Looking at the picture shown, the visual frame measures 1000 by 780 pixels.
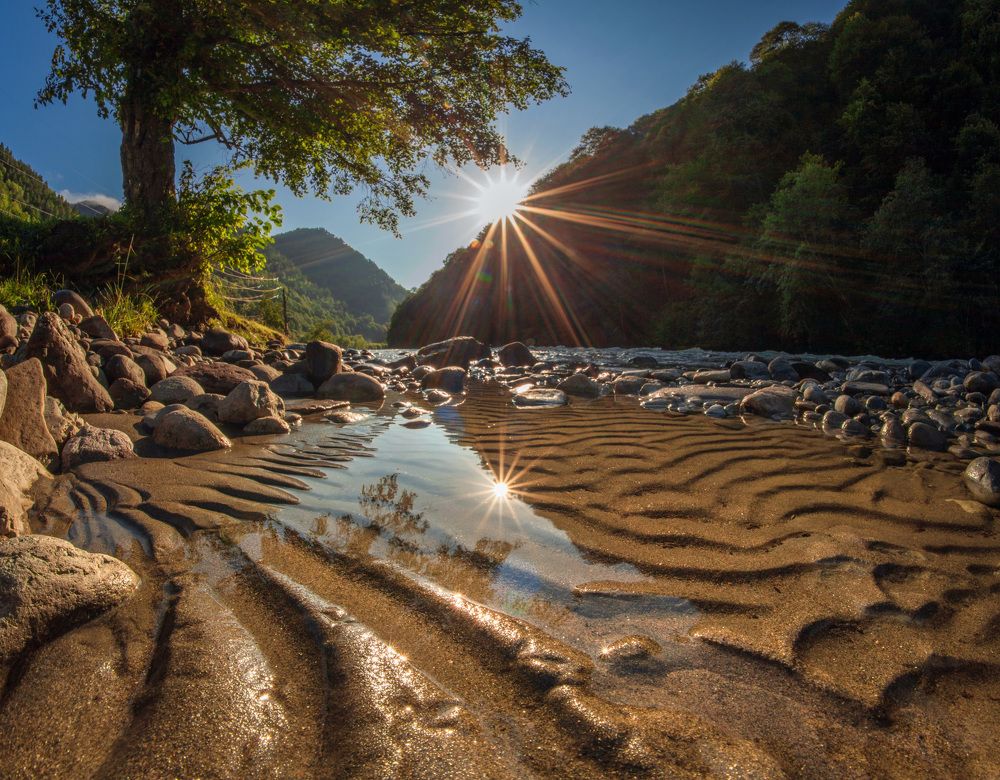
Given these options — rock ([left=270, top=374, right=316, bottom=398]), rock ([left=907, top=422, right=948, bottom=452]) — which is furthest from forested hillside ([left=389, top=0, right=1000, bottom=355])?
rock ([left=270, top=374, right=316, bottom=398])

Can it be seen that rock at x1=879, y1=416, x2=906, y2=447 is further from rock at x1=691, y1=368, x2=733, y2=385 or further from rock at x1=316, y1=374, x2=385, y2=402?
rock at x1=316, y1=374, x2=385, y2=402

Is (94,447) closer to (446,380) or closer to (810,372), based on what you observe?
(446,380)

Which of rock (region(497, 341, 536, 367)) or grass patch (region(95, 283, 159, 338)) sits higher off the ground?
grass patch (region(95, 283, 159, 338))

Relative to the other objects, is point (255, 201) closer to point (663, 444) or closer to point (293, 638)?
point (663, 444)

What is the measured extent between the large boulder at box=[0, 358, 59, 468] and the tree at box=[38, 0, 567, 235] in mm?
7003

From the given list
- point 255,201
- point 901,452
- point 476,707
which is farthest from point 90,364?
point 901,452

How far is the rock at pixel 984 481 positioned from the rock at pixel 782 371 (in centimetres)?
583

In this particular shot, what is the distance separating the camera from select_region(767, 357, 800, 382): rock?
8.31 m

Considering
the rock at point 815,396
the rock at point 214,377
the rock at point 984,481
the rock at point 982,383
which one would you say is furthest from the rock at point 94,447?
the rock at point 982,383

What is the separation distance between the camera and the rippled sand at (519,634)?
914 mm

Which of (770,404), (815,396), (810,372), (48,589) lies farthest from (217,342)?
(810,372)

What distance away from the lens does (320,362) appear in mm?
6805

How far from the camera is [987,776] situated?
0.90 m

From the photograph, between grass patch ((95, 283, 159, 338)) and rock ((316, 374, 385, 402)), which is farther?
grass patch ((95, 283, 159, 338))
